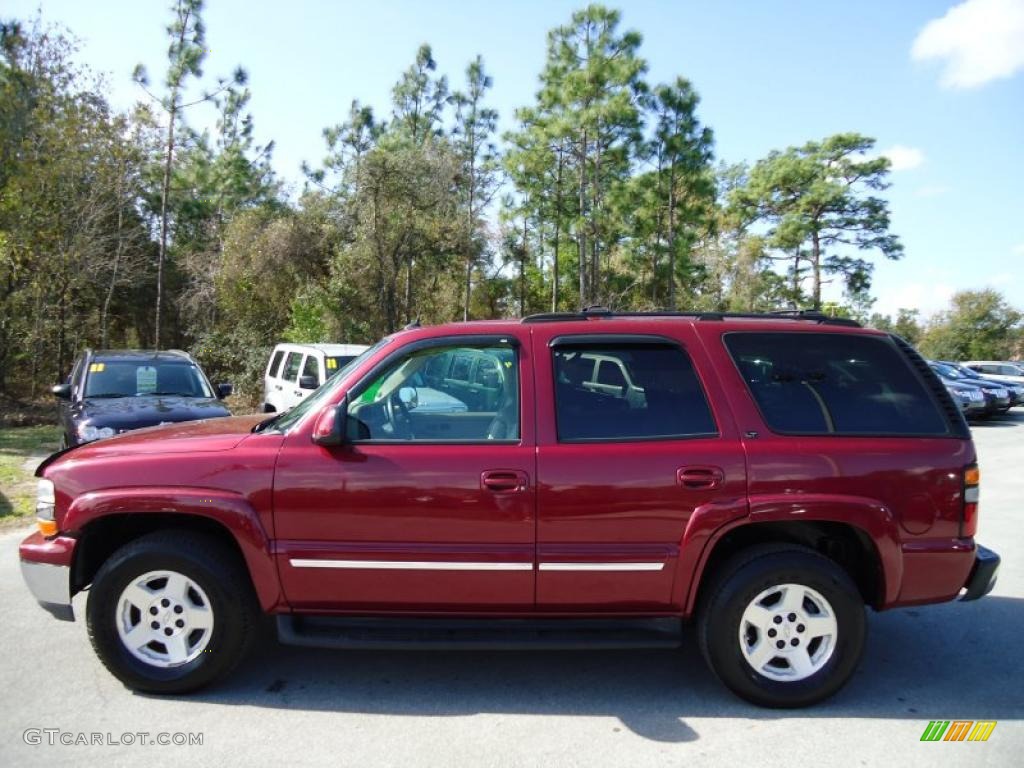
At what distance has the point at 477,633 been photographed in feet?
11.4

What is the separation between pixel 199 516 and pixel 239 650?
0.70 m

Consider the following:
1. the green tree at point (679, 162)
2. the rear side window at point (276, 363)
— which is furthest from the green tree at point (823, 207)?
the rear side window at point (276, 363)

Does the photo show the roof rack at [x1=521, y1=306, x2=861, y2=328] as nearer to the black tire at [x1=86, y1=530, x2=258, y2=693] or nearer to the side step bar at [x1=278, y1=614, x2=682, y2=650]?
the side step bar at [x1=278, y1=614, x2=682, y2=650]

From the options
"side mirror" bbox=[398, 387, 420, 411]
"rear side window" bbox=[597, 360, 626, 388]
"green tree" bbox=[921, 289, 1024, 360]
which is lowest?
"side mirror" bbox=[398, 387, 420, 411]

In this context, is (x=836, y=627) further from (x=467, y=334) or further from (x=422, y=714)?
(x=467, y=334)

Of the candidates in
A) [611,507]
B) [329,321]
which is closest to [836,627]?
[611,507]

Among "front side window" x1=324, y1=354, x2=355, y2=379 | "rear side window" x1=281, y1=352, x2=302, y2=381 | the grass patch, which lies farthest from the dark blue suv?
"rear side window" x1=281, y1=352, x2=302, y2=381

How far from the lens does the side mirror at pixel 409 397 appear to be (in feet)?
12.2

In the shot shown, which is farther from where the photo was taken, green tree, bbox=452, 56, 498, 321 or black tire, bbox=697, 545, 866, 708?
green tree, bbox=452, 56, 498, 321

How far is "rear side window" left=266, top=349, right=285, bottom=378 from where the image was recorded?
1304 centimetres

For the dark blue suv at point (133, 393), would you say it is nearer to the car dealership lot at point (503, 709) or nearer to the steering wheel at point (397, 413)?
the car dealership lot at point (503, 709)

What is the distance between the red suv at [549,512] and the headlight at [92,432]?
416cm

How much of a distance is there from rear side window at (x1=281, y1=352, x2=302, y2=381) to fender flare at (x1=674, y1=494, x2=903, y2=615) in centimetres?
948

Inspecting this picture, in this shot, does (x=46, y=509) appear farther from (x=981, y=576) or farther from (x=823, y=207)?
(x=823, y=207)
